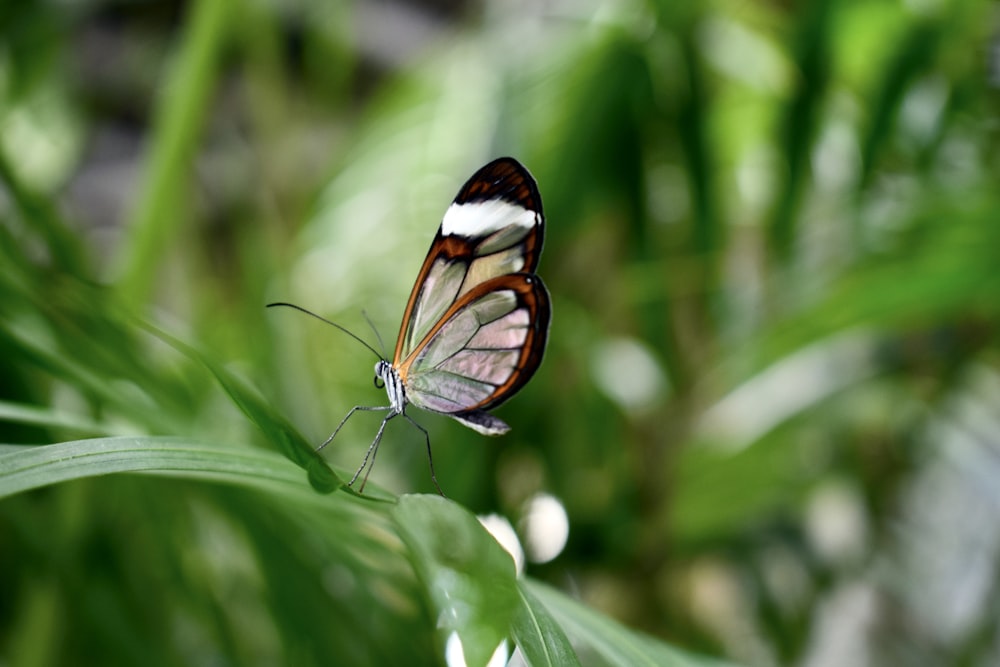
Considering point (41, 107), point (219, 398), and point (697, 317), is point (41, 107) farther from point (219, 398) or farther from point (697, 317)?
point (697, 317)

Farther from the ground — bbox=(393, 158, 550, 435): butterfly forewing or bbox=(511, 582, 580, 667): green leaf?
bbox=(393, 158, 550, 435): butterfly forewing

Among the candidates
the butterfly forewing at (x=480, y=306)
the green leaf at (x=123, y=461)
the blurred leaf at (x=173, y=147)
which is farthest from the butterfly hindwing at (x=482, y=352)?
the blurred leaf at (x=173, y=147)

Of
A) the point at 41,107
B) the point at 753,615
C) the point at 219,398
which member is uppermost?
the point at 41,107

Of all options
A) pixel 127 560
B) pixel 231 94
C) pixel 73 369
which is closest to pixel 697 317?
pixel 127 560

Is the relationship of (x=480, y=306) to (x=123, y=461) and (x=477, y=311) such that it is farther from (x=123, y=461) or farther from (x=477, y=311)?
(x=123, y=461)

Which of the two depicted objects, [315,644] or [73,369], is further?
[315,644]

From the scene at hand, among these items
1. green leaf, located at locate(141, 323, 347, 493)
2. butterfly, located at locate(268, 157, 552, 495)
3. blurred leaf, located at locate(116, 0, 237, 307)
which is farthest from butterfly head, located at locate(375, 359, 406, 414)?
blurred leaf, located at locate(116, 0, 237, 307)

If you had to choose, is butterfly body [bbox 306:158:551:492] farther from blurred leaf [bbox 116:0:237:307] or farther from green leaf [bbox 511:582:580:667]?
blurred leaf [bbox 116:0:237:307]
